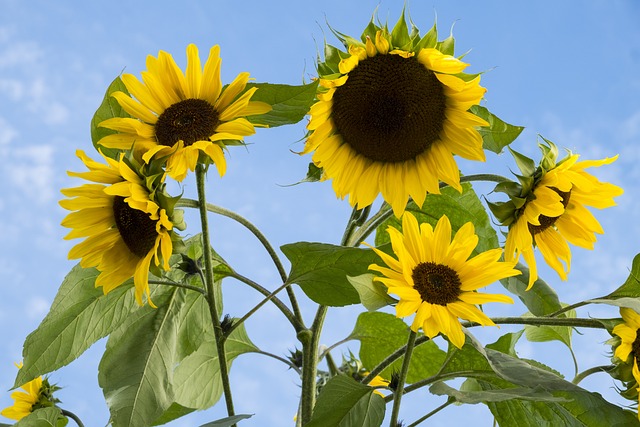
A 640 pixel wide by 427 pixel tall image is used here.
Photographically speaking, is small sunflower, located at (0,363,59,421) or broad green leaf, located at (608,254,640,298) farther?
small sunflower, located at (0,363,59,421)

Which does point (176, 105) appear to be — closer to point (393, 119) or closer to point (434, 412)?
point (393, 119)

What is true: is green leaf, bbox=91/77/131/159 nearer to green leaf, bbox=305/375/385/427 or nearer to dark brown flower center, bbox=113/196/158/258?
dark brown flower center, bbox=113/196/158/258

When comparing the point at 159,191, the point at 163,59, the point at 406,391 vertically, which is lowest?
the point at 406,391

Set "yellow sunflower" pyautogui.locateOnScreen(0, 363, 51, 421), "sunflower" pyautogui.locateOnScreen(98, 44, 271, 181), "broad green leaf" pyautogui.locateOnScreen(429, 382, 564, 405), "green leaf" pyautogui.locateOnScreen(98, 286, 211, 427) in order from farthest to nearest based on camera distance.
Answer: "yellow sunflower" pyautogui.locateOnScreen(0, 363, 51, 421) → "green leaf" pyautogui.locateOnScreen(98, 286, 211, 427) → "sunflower" pyautogui.locateOnScreen(98, 44, 271, 181) → "broad green leaf" pyautogui.locateOnScreen(429, 382, 564, 405)

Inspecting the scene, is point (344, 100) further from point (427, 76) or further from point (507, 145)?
point (507, 145)

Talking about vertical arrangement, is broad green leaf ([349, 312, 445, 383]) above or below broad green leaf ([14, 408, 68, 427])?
above

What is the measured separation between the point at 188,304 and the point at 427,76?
0.48 metres

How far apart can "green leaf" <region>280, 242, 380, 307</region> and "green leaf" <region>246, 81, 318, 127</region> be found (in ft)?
0.50

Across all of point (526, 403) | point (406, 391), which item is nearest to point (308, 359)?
point (406, 391)

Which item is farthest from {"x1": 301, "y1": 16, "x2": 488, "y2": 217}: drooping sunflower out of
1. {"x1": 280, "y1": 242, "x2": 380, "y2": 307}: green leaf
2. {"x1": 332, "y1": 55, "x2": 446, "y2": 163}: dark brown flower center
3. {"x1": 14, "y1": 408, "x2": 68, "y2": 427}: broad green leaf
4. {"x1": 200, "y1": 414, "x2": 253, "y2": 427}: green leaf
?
{"x1": 14, "y1": 408, "x2": 68, "y2": 427}: broad green leaf

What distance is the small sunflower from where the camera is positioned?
155 centimetres

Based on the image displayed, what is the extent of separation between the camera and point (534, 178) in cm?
112

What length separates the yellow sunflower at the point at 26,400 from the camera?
1.55 meters

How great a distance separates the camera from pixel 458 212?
4.00 ft
